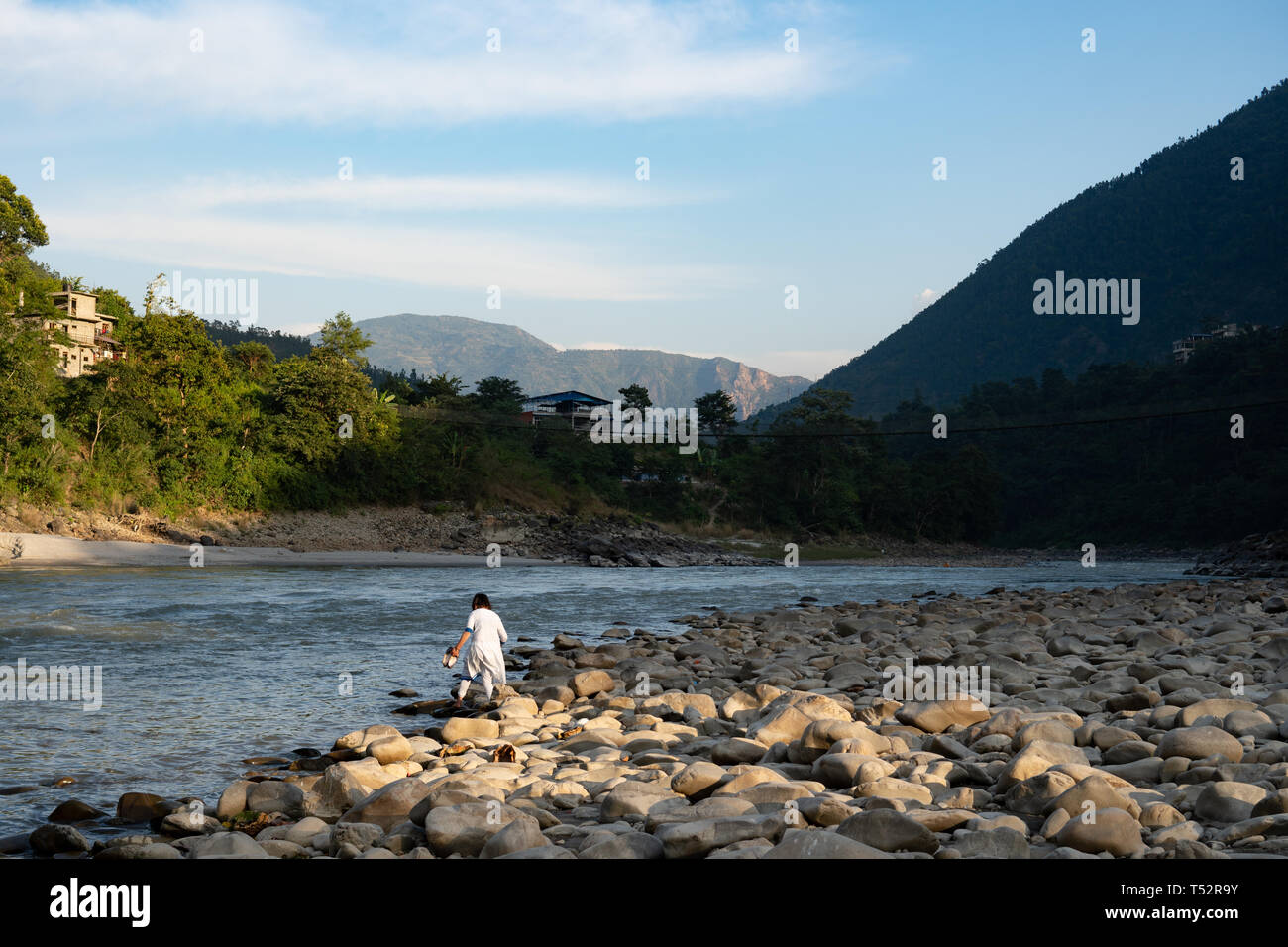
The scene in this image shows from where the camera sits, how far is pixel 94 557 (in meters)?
24.8

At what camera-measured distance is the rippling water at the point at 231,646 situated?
19.3 feet

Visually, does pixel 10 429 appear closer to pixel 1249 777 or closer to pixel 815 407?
pixel 1249 777

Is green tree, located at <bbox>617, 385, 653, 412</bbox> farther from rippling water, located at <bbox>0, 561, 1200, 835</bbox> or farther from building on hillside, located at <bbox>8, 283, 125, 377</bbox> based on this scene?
rippling water, located at <bbox>0, 561, 1200, 835</bbox>

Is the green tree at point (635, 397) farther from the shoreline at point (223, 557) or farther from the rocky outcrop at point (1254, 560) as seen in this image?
the rocky outcrop at point (1254, 560)

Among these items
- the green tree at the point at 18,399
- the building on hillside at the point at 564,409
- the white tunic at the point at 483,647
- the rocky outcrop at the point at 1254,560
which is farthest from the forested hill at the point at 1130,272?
the white tunic at the point at 483,647

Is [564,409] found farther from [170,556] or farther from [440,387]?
[170,556]

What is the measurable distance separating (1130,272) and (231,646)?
9157cm

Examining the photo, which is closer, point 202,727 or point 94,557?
point 202,727

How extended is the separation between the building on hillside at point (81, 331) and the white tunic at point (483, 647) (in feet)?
108

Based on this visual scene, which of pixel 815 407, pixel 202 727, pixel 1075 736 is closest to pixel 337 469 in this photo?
pixel 815 407

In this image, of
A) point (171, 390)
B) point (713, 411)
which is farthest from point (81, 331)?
point (713, 411)

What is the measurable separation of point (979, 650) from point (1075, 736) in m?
3.52

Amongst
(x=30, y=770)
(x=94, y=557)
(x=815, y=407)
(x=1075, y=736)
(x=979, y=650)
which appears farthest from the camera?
(x=815, y=407)

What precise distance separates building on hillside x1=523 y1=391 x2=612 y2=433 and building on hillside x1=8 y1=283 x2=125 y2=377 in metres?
19.7
